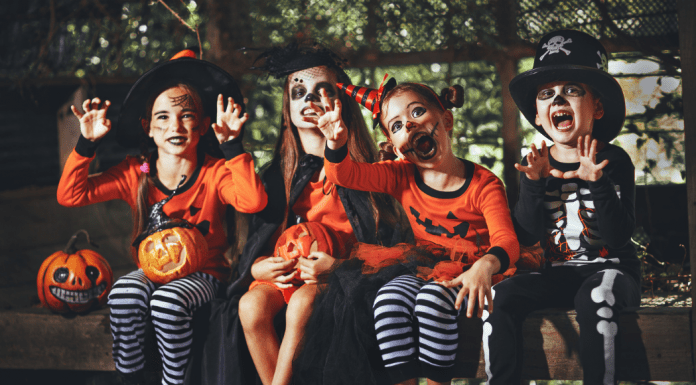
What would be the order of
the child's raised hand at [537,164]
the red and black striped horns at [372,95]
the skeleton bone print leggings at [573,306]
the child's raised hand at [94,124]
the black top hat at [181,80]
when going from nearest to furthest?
the skeleton bone print leggings at [573,306] < the child's raised hand at [537,164] < the red and black striped horns at [372,95] < the child's raised hand at [94,124] < the black top hat at [181,80]

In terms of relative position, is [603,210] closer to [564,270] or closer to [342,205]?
[564,270]

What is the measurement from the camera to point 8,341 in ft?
10.6

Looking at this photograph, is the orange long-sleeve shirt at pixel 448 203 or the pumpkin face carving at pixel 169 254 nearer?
the orange long-sleeve shirt at pixel 448 203

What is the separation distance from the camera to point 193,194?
10.1 ft

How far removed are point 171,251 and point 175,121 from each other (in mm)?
656

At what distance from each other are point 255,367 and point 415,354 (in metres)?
0.78

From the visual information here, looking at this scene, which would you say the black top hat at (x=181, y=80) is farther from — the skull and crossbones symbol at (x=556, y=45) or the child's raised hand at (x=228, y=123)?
the skull and crossbones symbol at (x=556, y=45)

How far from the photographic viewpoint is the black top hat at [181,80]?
10.0 ft

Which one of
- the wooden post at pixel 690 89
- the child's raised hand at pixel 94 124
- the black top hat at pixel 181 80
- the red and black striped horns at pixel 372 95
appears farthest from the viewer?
the black top hat at pixel 181 80

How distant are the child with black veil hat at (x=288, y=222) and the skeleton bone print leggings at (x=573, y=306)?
2.25 ft

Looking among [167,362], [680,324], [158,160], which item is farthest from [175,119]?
[680,324]

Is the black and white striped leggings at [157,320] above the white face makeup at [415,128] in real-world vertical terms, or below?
below

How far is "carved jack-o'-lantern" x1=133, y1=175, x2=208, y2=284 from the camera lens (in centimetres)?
284

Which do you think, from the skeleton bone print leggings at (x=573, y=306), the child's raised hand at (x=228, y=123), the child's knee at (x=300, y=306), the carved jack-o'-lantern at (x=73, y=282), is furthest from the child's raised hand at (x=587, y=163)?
the carved jack-o'-lantern at (x=73, y=282)
